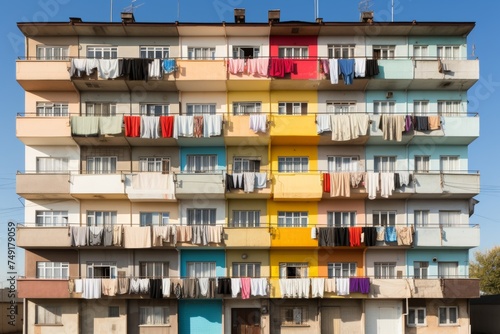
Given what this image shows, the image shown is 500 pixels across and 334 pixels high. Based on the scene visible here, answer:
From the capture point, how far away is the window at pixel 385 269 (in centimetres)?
3934

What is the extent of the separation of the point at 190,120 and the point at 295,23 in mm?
9824

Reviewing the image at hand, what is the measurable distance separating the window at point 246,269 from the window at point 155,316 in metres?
5.42

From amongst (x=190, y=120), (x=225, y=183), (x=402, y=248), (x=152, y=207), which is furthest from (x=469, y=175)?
(x=152, y=207)

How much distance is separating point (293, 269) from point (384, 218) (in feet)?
23.9

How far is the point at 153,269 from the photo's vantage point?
129ft

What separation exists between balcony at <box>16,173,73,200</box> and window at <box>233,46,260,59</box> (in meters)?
14.3

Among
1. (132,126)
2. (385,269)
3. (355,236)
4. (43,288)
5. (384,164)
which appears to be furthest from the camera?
(384,164)

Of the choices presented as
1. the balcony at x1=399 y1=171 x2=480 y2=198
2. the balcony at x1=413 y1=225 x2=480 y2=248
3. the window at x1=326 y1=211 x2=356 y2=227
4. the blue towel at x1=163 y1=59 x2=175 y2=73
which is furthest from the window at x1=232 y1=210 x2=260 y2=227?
the balcony at x1=413 y1=225 x2=480 y2=248

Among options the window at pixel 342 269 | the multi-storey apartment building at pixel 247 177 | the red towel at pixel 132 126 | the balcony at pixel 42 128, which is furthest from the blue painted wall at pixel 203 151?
the window at pixel 342 269

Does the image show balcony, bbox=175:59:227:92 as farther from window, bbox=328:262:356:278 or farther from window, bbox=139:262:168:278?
window, bbox=328:262:356:278

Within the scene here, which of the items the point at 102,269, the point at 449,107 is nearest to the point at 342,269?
the point at 449,107

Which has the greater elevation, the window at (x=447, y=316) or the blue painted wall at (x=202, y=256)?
the blue painted wall at (x=202, y=256)

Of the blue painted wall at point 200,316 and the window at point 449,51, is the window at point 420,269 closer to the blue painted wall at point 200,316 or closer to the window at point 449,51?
the blue painted wall at point 200,316

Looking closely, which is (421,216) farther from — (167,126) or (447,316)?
(167,126)
